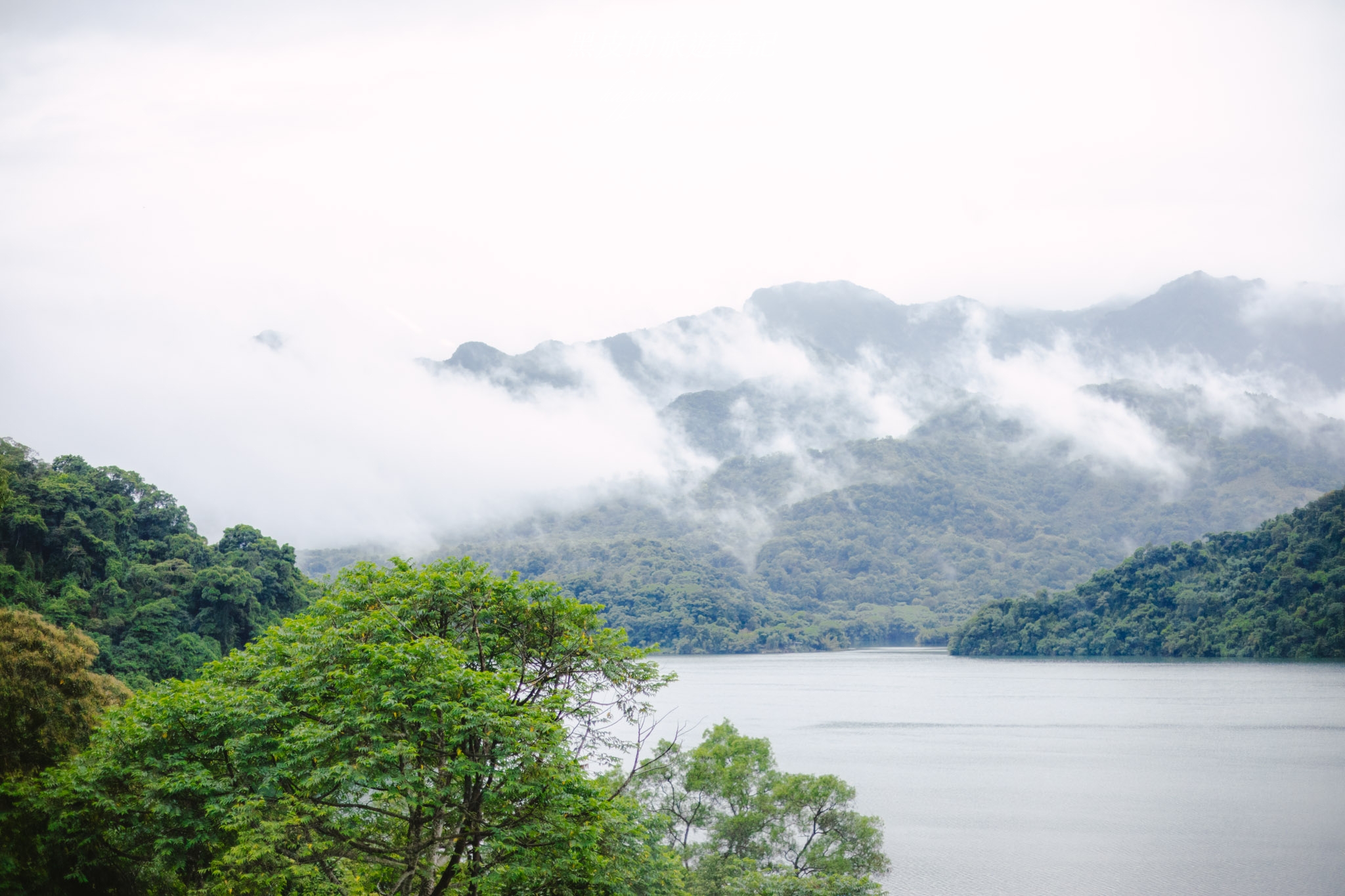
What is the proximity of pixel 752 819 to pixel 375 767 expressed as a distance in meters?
16.9

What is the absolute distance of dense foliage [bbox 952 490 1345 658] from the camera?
303ft

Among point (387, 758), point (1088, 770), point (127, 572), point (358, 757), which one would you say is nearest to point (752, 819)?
point (358, 757)

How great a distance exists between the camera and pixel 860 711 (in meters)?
74.0

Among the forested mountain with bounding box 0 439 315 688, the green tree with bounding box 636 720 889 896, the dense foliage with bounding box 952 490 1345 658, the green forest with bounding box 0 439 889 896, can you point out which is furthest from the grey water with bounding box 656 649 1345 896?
the forested mountain with bounding box 0 439 315 688

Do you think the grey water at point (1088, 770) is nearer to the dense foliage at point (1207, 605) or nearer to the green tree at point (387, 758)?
the dense foliage at point (1207, 605)

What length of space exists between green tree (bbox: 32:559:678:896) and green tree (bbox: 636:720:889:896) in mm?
8311

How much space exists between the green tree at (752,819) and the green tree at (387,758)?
8.31m

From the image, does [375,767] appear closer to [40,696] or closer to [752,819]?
[40,696]

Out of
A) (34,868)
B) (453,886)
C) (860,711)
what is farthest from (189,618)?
(860,711)

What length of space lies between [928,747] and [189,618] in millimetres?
40817

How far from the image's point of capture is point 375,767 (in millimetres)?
12133

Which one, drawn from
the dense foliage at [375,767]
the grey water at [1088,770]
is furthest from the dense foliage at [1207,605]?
the dense foliage at [375,767]

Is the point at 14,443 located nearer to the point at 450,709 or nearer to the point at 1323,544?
the point at 450,709

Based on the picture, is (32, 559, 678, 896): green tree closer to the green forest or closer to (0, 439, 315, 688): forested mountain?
the green forest
